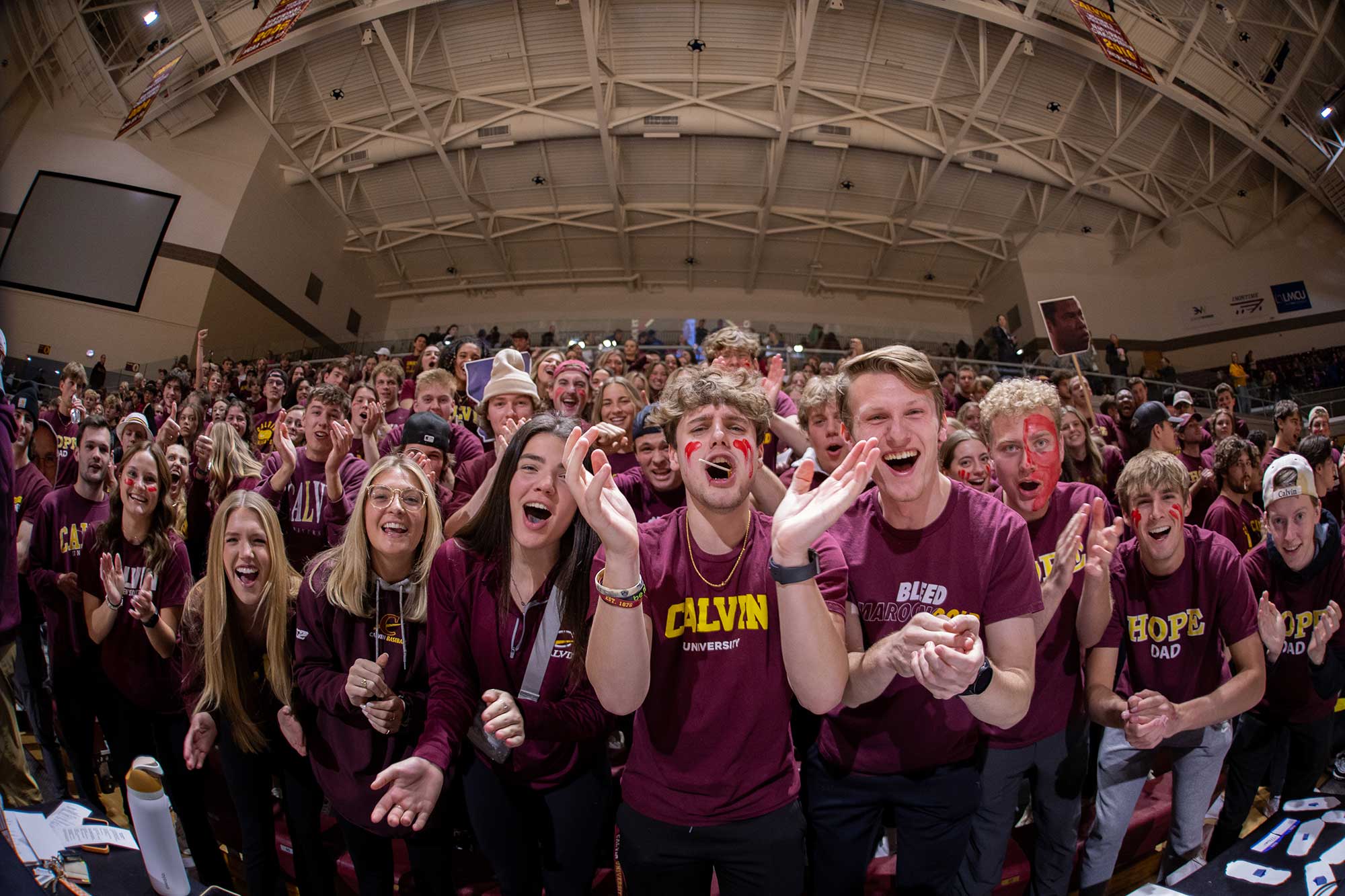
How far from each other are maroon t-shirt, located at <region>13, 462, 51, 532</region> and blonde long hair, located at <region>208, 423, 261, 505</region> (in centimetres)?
98

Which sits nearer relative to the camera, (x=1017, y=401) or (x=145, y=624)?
(x=1017, y=401)

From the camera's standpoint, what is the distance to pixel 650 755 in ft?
6.53

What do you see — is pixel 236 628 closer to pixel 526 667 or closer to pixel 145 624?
pixel 145 624

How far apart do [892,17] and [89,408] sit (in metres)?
15.7

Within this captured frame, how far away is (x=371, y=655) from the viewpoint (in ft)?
8.30

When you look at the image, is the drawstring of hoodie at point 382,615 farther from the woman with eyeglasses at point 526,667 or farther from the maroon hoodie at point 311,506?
the maroon hoodie at point 311,506

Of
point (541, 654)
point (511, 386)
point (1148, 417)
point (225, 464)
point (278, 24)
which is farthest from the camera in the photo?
point (278, 24)

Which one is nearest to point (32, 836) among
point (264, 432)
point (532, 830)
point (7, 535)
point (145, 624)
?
point (7, 535)

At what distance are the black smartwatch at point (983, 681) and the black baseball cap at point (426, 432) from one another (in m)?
3.10

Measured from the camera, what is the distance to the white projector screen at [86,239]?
15562mm

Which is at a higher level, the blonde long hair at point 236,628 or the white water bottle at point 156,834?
the blonde long hair at point 236,628

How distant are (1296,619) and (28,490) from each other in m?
7.41

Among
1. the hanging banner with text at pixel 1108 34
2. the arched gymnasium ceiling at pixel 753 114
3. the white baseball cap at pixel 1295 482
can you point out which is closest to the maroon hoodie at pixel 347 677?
the white baseball cap at pixel 1295 482

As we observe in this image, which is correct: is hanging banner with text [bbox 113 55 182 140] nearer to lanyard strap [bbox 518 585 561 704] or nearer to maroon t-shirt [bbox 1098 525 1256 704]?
lanyard strap [bbox 518 585 561 704]
